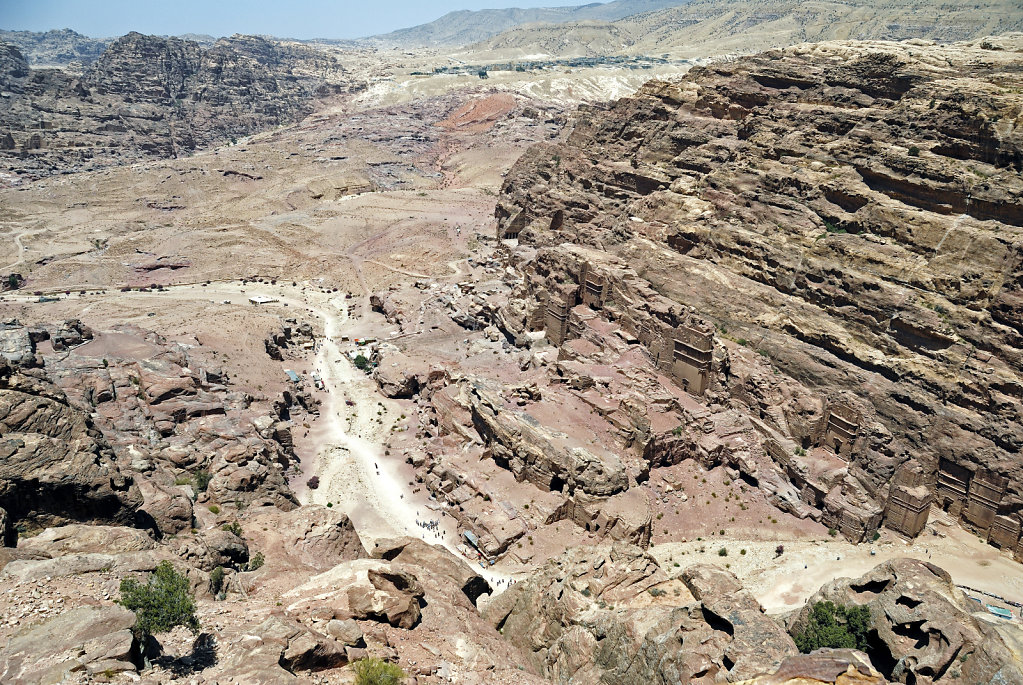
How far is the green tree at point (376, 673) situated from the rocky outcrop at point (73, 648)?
4.39m

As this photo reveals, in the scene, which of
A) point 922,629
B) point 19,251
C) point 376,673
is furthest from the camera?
point 19,251

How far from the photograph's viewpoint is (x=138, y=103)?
14538cm

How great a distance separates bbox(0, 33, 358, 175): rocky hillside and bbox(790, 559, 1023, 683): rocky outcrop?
12964 cm

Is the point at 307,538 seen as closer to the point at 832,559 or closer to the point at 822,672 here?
the point at 822,672

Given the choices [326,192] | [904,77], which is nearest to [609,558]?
[904,77]

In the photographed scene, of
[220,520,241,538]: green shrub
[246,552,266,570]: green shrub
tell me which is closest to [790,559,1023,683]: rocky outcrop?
[246,552,266,570]: green shrub

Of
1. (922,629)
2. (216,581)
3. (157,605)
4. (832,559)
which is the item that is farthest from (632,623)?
(832,559)

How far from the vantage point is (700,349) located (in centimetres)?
4278

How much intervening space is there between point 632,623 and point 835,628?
217 inches

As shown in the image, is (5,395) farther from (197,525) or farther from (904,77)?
(904,77)

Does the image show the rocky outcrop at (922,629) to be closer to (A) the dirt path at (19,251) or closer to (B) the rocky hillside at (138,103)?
(A) the dirt path at (19,251)

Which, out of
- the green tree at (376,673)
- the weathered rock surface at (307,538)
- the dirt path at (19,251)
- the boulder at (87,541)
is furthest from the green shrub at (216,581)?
the dirt path at (19,251)

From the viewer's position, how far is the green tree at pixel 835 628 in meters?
17.8

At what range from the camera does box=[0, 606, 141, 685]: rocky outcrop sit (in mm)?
11805
